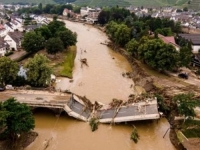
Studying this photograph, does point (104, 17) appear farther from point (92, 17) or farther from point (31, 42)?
point (31, 42)

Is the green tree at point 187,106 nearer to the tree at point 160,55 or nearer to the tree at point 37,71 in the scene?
the tree at point 160,55

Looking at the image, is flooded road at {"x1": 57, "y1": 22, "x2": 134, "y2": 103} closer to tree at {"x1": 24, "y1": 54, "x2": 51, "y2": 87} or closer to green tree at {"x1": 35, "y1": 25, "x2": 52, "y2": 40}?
tree at {"x1": 24, "y1": 54, "x2": 51, "y2": 87}

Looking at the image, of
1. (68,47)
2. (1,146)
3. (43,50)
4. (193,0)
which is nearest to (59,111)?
(1,146)

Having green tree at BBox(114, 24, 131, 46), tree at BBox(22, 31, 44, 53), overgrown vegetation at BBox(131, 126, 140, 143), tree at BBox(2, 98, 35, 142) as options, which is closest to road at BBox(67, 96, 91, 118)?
overgrown vegetation at BBox(131, 126, 140, 143)

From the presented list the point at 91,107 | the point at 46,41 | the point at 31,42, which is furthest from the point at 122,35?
the point at 91,107

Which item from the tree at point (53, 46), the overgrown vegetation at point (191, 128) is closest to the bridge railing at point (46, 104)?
the overgrown vegetation at point (191, 128)

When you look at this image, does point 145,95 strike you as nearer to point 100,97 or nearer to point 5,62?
point 100,97
